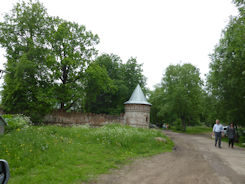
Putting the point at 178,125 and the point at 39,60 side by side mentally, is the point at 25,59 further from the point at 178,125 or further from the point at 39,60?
the point at 178,125

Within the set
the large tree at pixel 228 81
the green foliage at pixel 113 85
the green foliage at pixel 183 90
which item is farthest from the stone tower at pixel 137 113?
the green foliage at pixel 183 90

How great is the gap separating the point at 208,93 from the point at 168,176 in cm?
2331

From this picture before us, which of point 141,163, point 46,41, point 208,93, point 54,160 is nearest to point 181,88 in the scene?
point 208,93

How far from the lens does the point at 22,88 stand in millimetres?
21234

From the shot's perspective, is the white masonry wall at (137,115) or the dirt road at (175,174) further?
the white masonry wall at (137,115)

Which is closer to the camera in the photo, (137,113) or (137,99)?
(137,113)

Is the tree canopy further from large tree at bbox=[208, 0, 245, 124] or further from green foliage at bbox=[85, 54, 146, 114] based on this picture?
large tree at bbox=[208, 0, 245, 124]

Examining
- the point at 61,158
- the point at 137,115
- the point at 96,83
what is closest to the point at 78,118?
the point at 96,83

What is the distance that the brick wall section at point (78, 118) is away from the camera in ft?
78.6

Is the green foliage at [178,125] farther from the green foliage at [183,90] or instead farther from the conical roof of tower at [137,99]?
the conical roof of tower at [137,99]

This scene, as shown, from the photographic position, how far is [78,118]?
24938 mm

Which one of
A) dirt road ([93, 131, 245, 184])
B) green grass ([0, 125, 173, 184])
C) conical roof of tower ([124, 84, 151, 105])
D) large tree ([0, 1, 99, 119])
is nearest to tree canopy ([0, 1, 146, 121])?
large tree ([0, 1, 99, 119])

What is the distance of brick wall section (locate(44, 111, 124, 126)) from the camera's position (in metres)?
24.0

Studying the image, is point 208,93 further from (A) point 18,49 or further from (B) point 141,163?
(A) point 18,49
